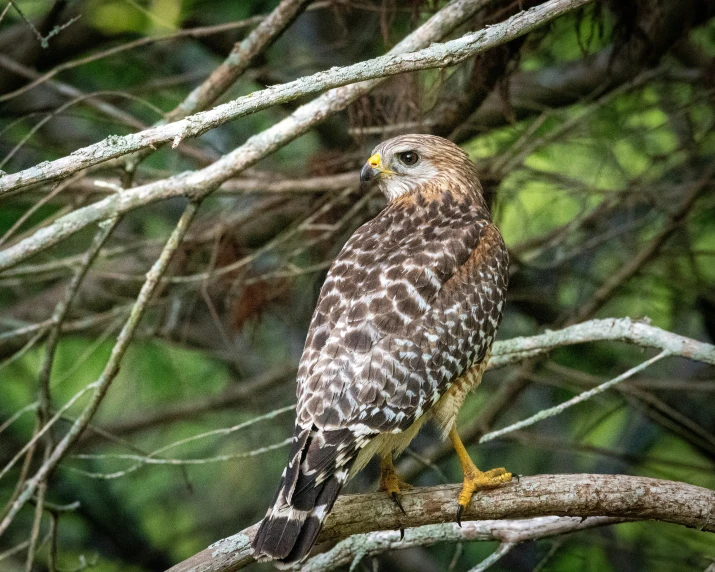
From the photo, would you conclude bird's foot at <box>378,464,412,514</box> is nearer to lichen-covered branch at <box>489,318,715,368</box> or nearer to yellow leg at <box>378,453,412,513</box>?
yellow leg at <box>378,453,412,513</box>

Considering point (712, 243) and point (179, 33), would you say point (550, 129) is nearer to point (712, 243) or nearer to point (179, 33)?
point (712, 243)

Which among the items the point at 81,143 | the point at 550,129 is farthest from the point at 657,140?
the point at 81,143

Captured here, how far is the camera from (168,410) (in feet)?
21.5

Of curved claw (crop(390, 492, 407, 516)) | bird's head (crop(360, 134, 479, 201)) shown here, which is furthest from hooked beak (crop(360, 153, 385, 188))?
curved claw (crop(390, 492, 407, 516))

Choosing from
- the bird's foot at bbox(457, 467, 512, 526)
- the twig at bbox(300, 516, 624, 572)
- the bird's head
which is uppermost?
the bird's head

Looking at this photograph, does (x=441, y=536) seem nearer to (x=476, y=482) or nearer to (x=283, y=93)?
(x=476, y=482)

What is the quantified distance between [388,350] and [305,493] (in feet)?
2.04

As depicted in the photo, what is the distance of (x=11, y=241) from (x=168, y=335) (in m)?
1.38

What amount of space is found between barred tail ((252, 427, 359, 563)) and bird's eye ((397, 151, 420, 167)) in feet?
5.20

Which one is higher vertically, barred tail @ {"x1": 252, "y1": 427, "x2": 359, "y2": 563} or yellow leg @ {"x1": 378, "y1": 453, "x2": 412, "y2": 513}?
yellow leg @ {"x1": 378, "y1": 453, "x2": 412, "y2": 513}

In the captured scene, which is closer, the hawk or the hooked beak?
the hawk

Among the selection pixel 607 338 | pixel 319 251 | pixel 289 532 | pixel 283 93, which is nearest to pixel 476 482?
pixel 607 338

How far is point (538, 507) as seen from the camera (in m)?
3.34

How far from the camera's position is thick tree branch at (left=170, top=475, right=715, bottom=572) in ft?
10.5
